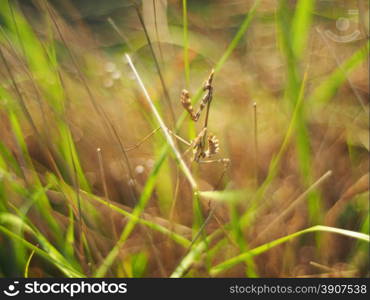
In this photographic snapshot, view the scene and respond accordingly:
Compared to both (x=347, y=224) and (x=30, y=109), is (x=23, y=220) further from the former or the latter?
(x=347, y=224)

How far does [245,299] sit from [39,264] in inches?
9.5

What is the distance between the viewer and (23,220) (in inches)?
21.2

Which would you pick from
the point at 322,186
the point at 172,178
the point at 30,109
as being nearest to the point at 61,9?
the point at 30,109

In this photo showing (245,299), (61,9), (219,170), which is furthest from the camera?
(61,9)

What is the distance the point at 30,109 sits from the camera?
0.72m

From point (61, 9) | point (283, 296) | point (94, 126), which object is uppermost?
point (61, 9)

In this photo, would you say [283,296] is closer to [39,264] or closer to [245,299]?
[245,299]

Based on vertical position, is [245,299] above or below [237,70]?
below

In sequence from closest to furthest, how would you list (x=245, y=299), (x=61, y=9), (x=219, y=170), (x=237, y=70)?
(x=245, y=299)
(x=219, y=170)
(x=237, y=70)
(x=61, y=9)

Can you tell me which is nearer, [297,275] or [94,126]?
[297,275]

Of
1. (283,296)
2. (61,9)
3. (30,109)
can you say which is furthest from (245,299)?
(61,9)

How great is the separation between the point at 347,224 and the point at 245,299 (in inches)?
5.9

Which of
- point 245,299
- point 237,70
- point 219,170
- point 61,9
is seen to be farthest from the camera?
point 61,9

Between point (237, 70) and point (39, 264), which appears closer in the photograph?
point (39, 264)
